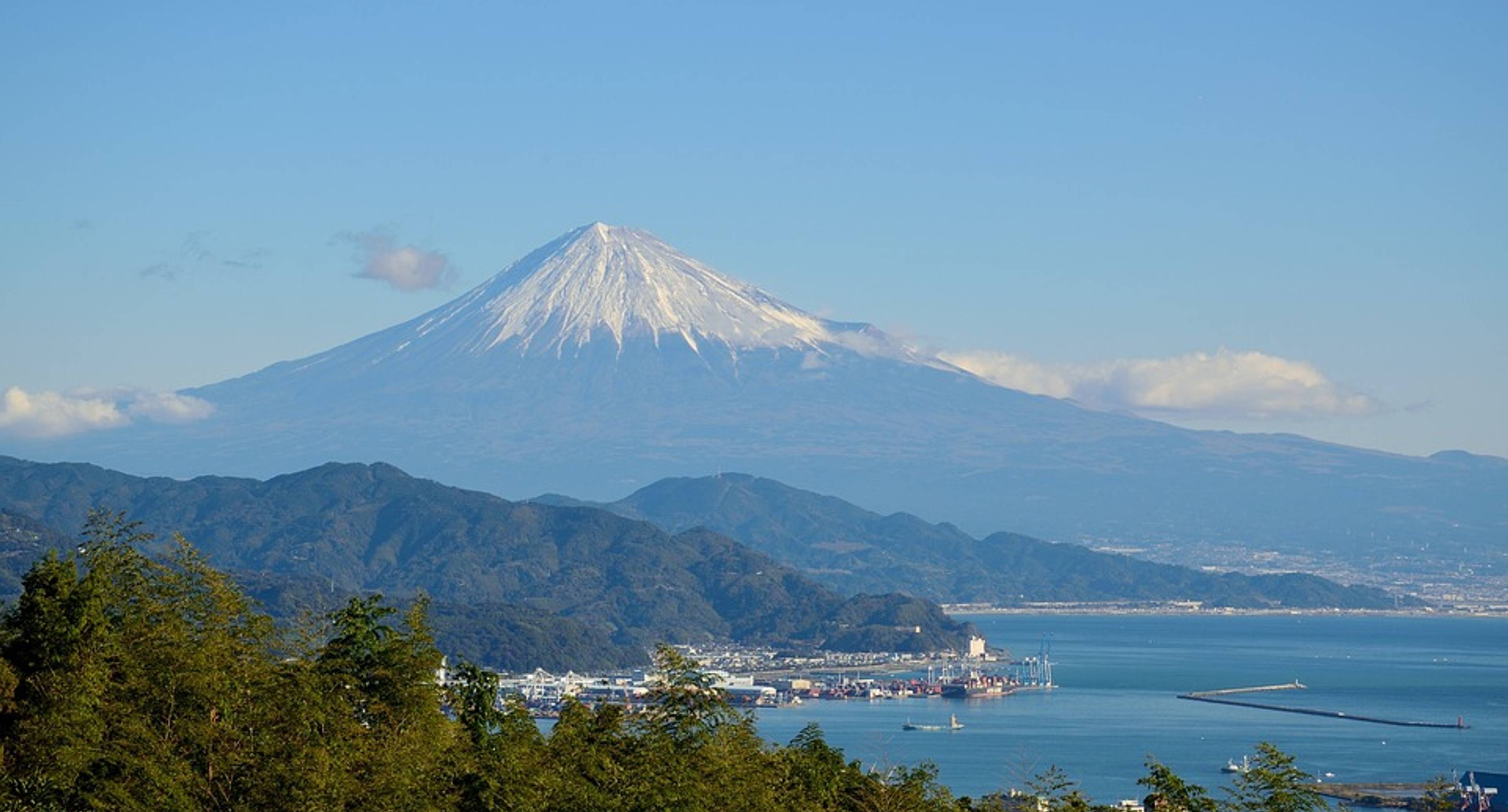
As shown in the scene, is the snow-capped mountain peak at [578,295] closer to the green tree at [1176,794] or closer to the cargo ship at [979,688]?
the cargo ship at [979,688]

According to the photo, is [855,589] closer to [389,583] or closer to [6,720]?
[389,583]

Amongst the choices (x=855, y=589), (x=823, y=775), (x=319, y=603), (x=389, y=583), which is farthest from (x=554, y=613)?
(x=823, y=775)

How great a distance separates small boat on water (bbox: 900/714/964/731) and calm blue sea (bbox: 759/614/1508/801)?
38 cm

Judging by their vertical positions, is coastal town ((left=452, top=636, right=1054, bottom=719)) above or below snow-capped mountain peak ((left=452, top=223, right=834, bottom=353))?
below

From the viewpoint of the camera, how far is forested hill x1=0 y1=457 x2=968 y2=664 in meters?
116

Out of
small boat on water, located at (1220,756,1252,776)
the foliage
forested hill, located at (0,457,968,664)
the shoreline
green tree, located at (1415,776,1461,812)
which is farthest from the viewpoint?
the shoreline

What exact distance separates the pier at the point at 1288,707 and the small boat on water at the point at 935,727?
12124 mm

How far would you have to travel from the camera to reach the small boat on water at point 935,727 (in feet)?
211

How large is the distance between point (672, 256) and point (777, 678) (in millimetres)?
110760

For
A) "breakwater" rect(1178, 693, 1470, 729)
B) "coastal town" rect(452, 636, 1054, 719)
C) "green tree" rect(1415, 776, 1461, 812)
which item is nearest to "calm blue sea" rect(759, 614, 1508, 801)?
"breakwater" rect(1178, 693, 1470, 729)

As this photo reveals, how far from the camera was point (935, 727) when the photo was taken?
65438 millimetres

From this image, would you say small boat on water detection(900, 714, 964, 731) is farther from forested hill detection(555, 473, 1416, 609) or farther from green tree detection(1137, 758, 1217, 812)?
forested hill detection(555, 473, 1416, 609)

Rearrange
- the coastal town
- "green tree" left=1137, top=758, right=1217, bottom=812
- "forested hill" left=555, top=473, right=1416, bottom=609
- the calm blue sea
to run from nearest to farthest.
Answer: "green tree" left=1137, top=758, right=1217, bottom=812, the calm blue sea, the coastal town, "forested hill" left=555, top=473, right=1416, bottom=609

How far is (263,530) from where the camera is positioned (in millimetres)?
131125
